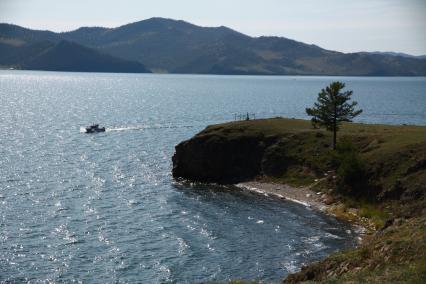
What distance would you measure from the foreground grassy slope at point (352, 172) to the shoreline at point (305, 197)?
124cm

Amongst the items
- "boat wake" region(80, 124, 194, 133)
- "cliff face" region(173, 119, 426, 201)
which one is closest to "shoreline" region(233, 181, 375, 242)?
"cliff face" region(173, 119, 426, 201)

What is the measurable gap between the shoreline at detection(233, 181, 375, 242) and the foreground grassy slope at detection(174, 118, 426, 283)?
1.24 meters

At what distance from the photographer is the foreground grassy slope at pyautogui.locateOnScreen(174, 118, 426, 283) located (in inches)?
1448

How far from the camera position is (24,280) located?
47.3 meters

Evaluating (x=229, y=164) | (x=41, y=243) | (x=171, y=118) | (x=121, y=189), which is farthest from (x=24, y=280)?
(x=171, y=118)

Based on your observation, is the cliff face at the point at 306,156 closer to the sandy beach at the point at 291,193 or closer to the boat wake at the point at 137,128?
the sandy beach at the point at 291,193

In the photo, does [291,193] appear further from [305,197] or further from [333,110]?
[333,110]

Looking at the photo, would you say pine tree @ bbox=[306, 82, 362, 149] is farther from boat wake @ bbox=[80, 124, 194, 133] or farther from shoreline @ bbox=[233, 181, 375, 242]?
boat wake @ bbox=[80, 124, 194, 133]

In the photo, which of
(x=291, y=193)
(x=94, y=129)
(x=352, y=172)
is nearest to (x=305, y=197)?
(x=291, y=193)

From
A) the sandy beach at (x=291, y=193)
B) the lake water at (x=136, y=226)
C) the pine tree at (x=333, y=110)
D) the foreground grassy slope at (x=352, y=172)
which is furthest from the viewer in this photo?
the pine tree at (x=333, y=110)

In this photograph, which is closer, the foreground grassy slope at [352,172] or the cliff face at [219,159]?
the foreground grassy slope at [352,172]

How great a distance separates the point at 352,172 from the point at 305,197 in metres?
8.12

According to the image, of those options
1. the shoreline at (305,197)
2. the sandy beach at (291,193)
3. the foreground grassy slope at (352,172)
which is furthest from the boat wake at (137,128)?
the sandy beach at (291,193)

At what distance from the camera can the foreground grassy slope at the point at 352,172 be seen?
36.8 meters
